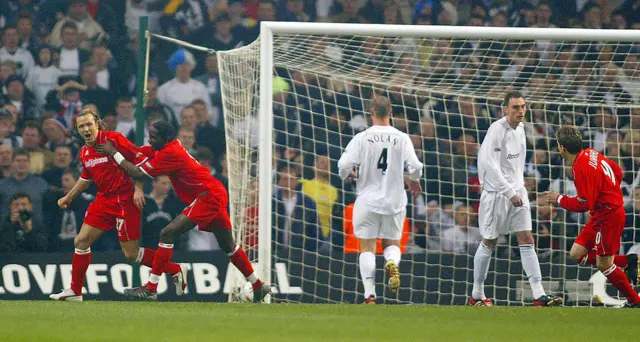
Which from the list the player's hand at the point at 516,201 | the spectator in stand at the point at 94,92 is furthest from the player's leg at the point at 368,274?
the spectator in stand at the point at 94,92

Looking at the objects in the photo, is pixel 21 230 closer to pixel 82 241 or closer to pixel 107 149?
pixel 82 241

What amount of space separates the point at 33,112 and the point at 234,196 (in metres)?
3.58

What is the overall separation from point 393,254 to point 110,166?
8.06ft

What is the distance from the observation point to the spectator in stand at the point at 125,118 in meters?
13.4

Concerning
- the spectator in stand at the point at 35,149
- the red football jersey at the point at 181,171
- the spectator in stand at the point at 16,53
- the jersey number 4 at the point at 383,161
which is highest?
the spectator in stand at the point at 16,53

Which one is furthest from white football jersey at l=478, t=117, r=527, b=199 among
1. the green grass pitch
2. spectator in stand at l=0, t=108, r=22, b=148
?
spectator in stand at l=0, t=108, r=22, b=148

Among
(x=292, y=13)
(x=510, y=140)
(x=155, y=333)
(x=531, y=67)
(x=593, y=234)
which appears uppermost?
(x=292, y=13)

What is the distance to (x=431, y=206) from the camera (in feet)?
40.1

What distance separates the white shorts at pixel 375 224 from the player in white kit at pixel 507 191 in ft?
2.43

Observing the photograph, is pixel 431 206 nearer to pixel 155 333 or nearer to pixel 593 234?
pixel 593 234

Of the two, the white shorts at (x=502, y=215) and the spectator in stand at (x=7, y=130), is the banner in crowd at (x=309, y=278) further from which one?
the spectator in stand at (x=7, y=130)

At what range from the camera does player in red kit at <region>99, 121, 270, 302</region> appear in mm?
9570

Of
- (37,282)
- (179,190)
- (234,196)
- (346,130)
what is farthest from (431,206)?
(37,282)

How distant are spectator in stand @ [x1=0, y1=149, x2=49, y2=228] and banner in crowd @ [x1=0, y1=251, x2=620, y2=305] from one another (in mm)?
757
